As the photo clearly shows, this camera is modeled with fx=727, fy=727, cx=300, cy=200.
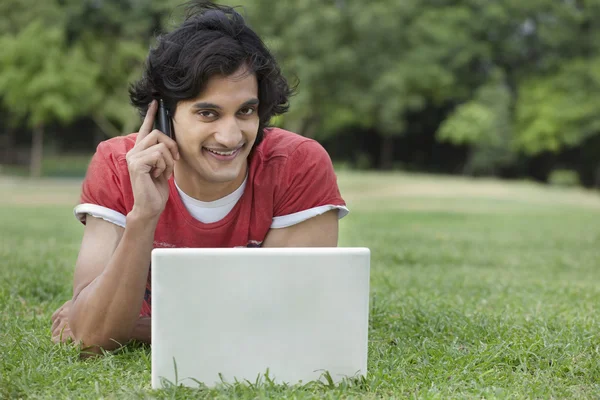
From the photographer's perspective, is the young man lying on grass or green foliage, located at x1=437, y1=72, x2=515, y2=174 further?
green foliage, located at x1=437, y1=72, x2=515, y2=174

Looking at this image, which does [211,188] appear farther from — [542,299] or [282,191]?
[542,299]

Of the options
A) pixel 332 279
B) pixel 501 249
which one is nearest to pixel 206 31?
pixel 332 279

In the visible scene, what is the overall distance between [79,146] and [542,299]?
32.6 metres

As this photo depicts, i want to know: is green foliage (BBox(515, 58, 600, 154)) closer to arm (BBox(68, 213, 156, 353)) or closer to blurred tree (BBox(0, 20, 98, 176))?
blurred tree (BBox(0, 20, 98, 176))

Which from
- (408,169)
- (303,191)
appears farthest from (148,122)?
(408,169)

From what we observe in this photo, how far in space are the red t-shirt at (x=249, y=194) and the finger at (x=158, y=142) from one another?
0.29 m

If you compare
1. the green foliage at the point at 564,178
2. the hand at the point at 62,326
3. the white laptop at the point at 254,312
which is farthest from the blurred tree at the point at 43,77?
the white laptop at the point at 254,312

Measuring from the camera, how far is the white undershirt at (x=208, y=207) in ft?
11.1

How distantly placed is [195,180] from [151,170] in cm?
31

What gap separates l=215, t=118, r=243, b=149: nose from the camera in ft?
9.94

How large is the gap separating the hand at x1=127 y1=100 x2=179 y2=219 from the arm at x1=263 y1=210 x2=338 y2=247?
2.05 ft

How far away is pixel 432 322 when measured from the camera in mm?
3818

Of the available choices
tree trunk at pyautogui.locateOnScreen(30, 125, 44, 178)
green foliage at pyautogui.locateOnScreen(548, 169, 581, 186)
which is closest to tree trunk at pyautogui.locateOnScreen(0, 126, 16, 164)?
tree trunk at pyautogui.locateOnScreen(30, 125, 44, 178)

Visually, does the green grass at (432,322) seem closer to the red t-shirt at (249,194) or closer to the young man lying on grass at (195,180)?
the young man lying on grass at (195,180)
